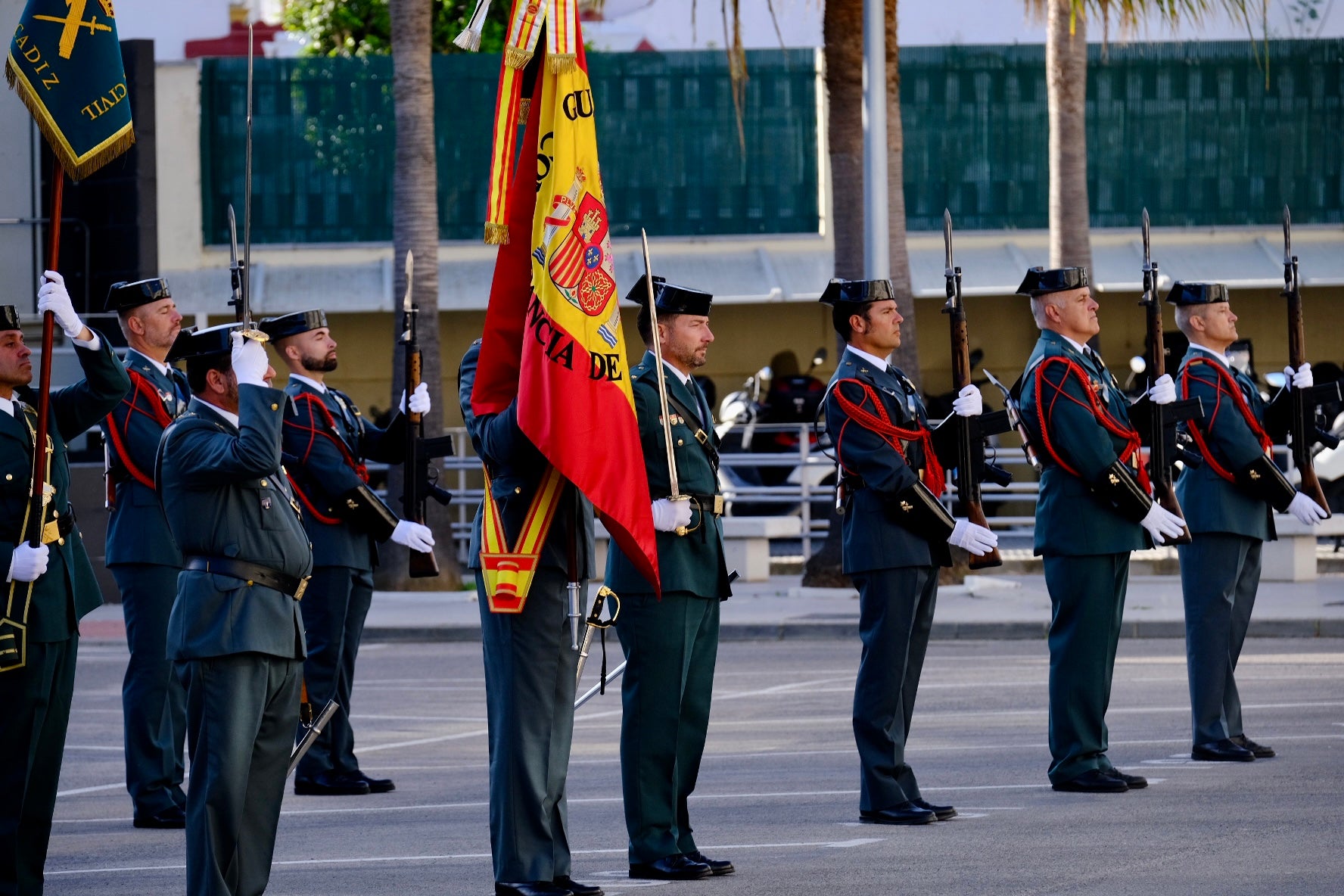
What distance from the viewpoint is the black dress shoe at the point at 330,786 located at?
32.6 ft

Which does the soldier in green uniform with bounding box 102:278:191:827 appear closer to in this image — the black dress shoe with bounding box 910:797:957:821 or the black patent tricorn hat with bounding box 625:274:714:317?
the black patent tricorn hat with bounding box 625:274:714:317

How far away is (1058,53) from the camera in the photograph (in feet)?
69.2

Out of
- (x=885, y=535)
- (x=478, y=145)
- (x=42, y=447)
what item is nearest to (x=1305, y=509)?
(x=885, y=535)

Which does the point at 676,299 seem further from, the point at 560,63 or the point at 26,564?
the point at 26,564

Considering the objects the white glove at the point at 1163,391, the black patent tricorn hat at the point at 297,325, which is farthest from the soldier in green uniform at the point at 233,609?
the white glove at the point at 1163,391

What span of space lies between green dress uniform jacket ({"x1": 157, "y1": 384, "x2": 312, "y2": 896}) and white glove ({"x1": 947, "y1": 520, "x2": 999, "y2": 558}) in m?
3.29

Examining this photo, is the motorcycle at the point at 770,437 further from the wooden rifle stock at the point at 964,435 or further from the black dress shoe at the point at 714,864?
the black dress shoe at the point at 714,864

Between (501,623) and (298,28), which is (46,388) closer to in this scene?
(501,623)

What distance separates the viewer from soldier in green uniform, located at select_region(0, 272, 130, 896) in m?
7.09

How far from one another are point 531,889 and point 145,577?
3174 mm

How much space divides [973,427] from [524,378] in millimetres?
2882

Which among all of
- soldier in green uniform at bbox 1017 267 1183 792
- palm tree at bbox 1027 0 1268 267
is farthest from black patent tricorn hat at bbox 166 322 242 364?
palm tree at bbox 1027 0 1268 267

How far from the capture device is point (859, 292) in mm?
9055

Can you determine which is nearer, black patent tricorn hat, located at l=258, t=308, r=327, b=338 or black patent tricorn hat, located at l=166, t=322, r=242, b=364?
black patent tricorn hat, located at l=166, t=322, r=242, b=364
